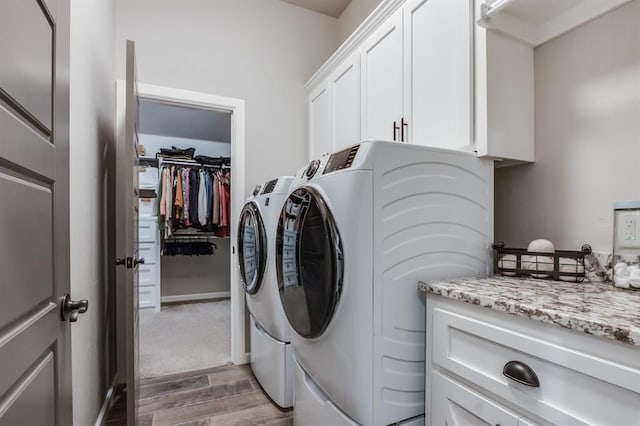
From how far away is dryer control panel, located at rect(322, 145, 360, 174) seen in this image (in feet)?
3.72

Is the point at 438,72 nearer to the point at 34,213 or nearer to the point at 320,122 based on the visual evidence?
the point at 320,122

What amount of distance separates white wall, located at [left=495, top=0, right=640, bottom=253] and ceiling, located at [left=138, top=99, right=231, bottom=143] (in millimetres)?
2953

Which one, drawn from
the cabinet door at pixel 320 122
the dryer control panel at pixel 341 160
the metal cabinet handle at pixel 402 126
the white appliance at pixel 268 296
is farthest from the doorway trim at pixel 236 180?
the dryer control panel at pixel 341 160

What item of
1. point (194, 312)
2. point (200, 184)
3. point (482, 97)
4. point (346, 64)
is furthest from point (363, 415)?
point (200, 184)

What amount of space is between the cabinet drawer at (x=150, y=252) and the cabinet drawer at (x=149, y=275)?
0.07 m

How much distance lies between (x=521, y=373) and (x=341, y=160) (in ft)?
2.68

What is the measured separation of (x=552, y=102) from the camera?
1.39 m

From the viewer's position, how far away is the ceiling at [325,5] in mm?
2796

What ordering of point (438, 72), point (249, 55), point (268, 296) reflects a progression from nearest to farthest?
point (438, 72) → point (268, 296) → point (249, 55)

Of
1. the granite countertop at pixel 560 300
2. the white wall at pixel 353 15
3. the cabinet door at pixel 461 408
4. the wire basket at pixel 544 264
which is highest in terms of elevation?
the white wall at pixel 353 15

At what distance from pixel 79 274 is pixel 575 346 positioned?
5.78ft

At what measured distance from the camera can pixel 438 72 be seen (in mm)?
1455

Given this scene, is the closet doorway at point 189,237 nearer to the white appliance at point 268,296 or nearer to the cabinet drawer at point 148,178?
the cabinet drawer at point 148,178

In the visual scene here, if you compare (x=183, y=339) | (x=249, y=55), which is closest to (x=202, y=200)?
(x=183, y=339)
